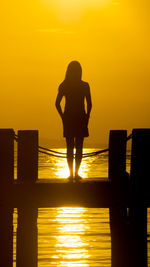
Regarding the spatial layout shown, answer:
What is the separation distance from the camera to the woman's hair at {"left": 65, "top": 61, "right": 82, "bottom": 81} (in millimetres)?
13602

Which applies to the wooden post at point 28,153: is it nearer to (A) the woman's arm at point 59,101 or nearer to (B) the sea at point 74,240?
(A) the woman's arm at point 59,101

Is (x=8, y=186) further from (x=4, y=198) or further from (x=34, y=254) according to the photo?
(x=34, y=254)

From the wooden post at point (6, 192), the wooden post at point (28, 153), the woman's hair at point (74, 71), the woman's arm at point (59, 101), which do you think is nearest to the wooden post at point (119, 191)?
the woman's arm at point (59, 101)

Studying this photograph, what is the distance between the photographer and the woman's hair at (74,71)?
535 inches

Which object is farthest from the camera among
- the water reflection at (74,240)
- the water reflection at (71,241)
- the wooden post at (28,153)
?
the water reflection at (71,241)

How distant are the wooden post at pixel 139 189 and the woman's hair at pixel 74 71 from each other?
198cm

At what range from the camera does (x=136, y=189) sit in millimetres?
12398

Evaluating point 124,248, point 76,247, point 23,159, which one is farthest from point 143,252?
point 76,247

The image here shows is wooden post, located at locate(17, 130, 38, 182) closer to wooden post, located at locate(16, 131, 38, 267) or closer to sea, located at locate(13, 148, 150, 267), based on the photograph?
wooden post, located at locate(16, 131, 38, 267)

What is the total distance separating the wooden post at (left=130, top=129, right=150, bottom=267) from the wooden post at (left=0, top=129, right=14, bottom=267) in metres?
2.23

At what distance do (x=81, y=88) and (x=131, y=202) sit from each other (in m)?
2.69

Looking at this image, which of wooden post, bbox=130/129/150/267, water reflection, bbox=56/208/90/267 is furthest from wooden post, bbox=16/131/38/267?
water reflection, bbox=56/208/90/267

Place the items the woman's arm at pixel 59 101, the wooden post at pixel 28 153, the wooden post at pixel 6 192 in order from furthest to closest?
1. the woman's arm at pixel 59 101
2. the wooden post at pixel 28 153
3. the wooden post at pixel 6 192

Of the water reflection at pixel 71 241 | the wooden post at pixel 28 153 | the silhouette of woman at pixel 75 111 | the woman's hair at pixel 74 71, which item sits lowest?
the water reflection at pixel 71 241
